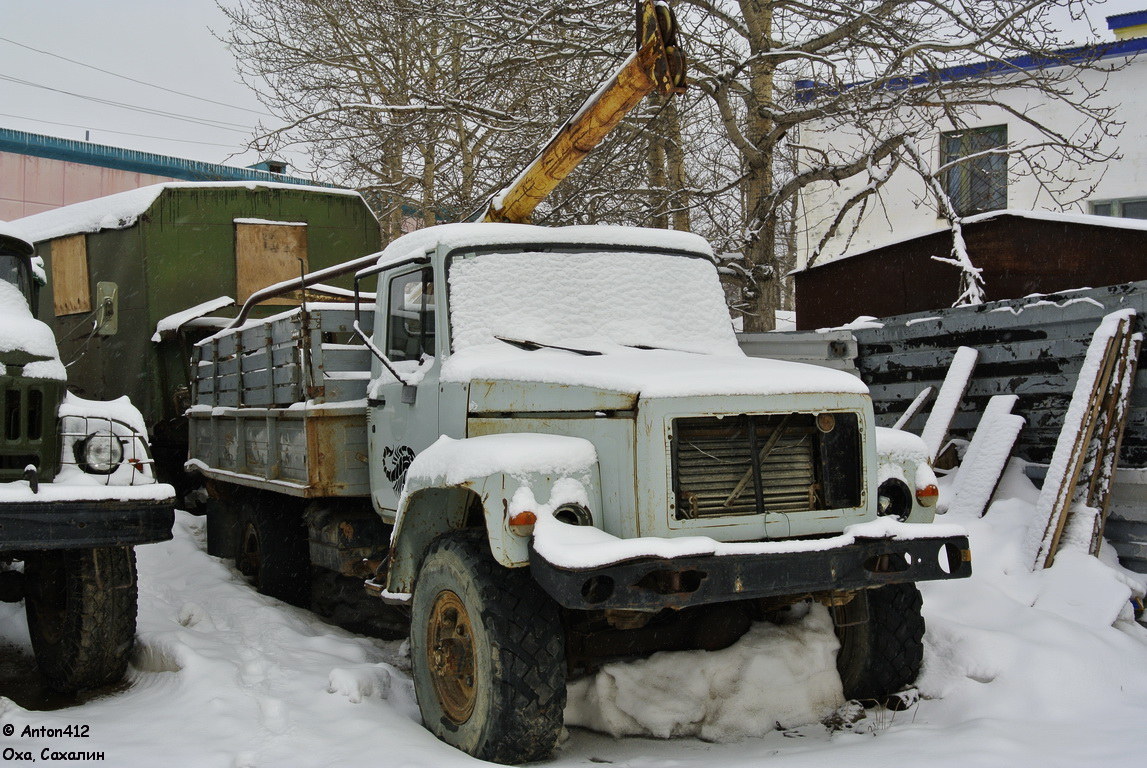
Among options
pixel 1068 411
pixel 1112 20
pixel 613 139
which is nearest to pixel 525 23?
pixel 613 139

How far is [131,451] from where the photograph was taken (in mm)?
5109

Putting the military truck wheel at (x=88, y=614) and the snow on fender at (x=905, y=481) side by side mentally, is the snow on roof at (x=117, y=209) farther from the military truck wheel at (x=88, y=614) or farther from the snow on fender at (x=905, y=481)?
the snow on fender at (x=905, y=481)

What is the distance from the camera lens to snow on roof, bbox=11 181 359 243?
9.34 metres

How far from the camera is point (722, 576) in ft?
12.6

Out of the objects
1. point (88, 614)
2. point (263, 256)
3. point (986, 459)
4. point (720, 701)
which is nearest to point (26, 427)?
point (88, 614)

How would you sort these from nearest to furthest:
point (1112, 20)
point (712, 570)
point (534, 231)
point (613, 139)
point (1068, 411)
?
point (712, 570) → point (534, 231) → point (1068, 411) → point (613, 139) → point (1112, 20)

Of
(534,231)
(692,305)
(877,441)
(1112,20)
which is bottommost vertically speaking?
(877,441)

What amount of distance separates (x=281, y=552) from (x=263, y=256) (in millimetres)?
3653

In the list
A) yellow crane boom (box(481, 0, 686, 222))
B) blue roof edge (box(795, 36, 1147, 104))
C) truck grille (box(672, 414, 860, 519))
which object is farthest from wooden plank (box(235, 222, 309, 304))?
truck grille (box(672, 414, 860, 519))

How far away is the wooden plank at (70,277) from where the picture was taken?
994 cm

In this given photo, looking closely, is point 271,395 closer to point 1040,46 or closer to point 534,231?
point 534,231

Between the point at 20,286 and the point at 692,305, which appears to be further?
the point at 20,286

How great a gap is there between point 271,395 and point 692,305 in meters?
2.78

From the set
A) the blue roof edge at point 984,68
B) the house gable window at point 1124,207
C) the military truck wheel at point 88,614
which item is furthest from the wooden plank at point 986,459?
the house gable window at point 1124,207
